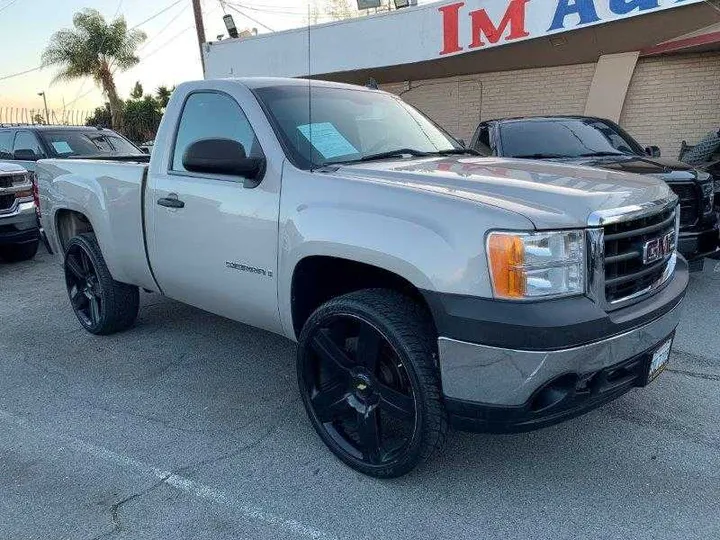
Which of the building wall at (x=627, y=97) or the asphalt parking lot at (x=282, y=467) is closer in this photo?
the asphalt parking lot at (x=282, y=467)

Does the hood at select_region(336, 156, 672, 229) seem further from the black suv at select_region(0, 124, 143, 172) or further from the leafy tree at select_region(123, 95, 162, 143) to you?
the leafy tree at select_region(123, 95, 162, 143)

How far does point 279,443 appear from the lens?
3334mm

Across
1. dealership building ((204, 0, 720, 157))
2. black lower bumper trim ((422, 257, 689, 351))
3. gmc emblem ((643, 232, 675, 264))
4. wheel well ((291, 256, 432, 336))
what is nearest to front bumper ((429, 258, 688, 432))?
black lower bumper trim ((422, 257, 689, 351))

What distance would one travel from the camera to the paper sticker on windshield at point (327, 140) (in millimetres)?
3393

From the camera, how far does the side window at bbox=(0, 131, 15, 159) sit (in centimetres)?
1046

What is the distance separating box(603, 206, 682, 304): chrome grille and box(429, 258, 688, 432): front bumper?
102mm

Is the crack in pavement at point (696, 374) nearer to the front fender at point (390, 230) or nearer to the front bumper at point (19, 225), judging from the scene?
the front fender at point (390, 230)

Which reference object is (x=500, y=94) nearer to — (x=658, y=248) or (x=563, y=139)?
(x=563, y=139)

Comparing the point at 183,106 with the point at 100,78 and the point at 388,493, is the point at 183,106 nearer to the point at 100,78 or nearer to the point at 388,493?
the point at 388,493

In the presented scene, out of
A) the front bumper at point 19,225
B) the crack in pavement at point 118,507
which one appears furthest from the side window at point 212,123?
the front bumper at point 19,225

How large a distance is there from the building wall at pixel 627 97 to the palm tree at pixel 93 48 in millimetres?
21693

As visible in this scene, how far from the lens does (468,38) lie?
12039mm

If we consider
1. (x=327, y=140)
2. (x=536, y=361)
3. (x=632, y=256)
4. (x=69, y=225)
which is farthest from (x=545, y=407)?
(x=69, y=225)

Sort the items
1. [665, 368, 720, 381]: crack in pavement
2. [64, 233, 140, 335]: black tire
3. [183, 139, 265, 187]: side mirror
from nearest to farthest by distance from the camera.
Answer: [183, 139, 265, 187]: side mirror, [665, 368, 720, 381]: crack in pavement, [64, 233, 140, 335]: black tire
